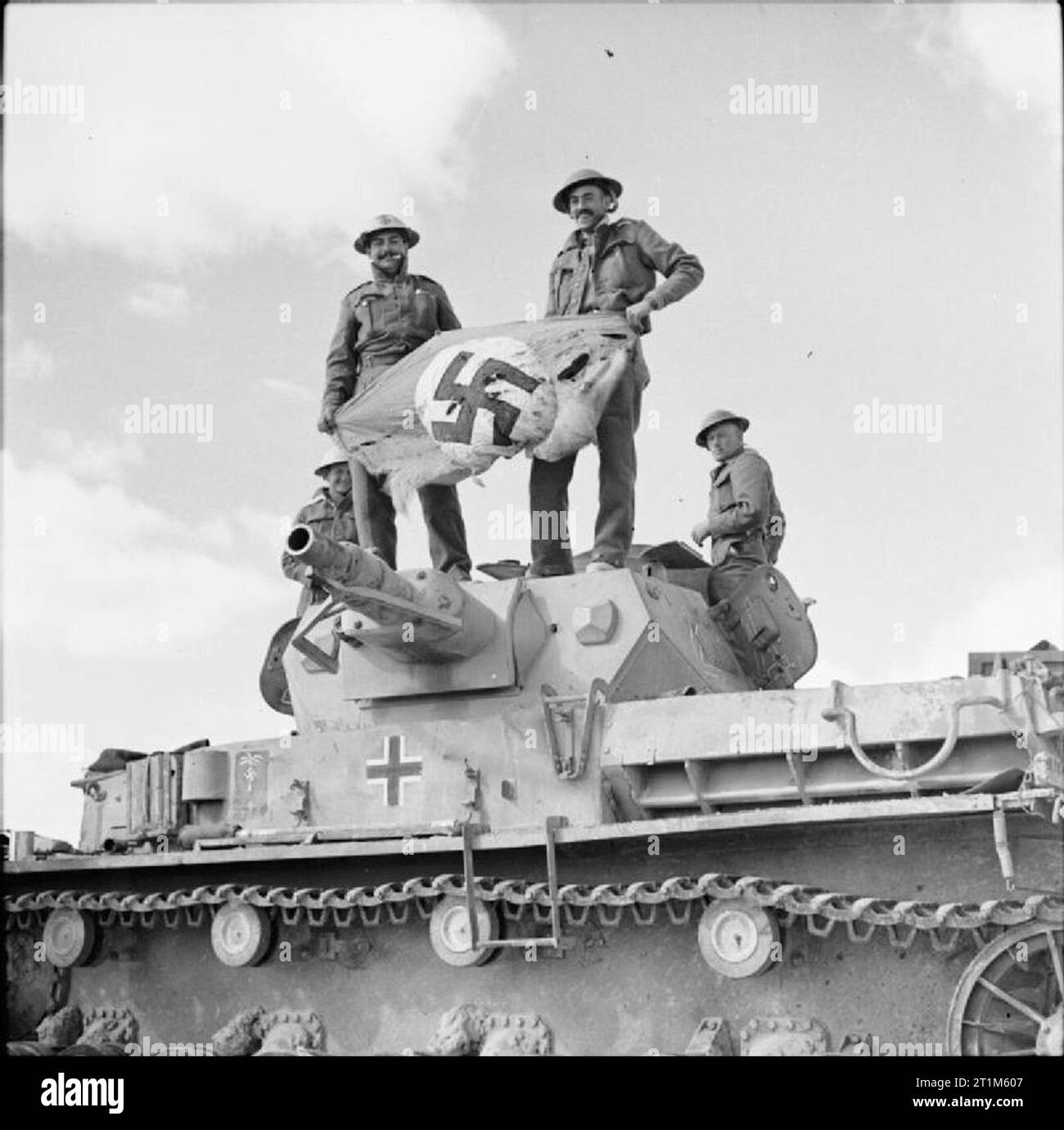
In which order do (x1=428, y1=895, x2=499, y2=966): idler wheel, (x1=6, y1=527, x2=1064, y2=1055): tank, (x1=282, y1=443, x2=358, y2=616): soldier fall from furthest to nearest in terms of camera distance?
(x1=282, y1=443, x2=358, y2=616): soldier, (x1=428, y1=895, x2=499, y2=966): idler wheel, (x1=6, y1=527, x2=1064, y2=1055): tank

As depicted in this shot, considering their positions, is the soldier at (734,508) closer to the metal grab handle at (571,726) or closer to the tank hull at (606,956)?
the metal grab handle at (571,726)

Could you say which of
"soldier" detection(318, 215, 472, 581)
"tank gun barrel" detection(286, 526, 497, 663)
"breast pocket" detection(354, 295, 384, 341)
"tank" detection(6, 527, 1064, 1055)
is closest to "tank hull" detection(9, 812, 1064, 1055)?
"tank" detection(6, 527, 1064, 1055)

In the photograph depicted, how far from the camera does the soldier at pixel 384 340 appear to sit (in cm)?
1541

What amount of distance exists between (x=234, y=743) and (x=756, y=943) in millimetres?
4453

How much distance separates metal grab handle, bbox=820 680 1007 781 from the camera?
1095 centimetres

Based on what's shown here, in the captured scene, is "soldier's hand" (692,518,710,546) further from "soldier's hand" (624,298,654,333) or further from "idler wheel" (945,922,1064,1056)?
"idler wheel" (945,922,1064,1056)

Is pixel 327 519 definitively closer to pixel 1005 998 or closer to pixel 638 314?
pixel 638 314

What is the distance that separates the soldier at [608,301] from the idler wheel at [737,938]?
11.0 feet

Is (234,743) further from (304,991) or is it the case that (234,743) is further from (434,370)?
(434,370)

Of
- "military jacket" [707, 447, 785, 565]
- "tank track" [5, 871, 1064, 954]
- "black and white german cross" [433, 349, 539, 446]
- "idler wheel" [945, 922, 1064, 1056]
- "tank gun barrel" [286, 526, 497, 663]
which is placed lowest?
"idler wheel" [945, 922, 1064, 1056]

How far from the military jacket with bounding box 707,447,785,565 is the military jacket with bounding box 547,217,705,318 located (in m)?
1.68

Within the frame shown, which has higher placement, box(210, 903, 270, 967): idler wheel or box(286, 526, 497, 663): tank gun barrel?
box(286, 526, 497, 663): tank gun barrel

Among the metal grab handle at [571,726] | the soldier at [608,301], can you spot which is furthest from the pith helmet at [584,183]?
the metal grab handle at [571,726]

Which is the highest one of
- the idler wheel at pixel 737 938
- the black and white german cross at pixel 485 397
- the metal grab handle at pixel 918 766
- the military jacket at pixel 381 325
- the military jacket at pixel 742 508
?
the military jacket at pixel 381 325
